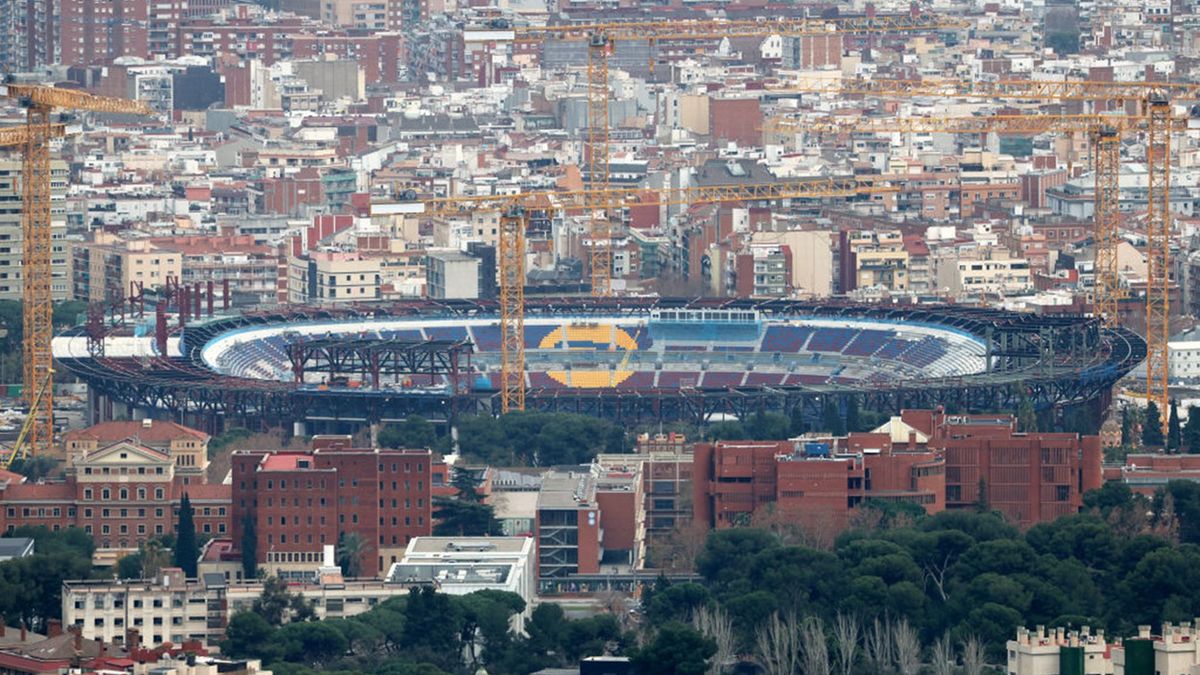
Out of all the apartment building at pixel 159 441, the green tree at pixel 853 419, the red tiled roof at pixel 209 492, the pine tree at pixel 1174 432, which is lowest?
the pine tree at pixel 1174 432

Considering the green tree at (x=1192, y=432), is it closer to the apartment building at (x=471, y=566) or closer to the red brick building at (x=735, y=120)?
the apartment building at (x=471, y=566)

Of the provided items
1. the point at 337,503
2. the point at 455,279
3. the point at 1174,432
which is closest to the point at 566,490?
the point at 337,503

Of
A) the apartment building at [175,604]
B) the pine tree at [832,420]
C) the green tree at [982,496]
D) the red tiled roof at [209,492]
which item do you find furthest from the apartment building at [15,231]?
the apartment building at [175,604]

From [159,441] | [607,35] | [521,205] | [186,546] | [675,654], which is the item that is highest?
[607,35]

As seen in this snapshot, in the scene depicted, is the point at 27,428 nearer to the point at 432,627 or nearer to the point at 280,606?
the point at 280,606

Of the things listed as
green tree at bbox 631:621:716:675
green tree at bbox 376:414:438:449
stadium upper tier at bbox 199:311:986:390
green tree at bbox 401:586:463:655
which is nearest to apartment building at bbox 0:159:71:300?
stadium upper tier at bbox 199:311:986:390

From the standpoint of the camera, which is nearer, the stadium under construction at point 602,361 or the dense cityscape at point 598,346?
the dense cityscape at point 598,346

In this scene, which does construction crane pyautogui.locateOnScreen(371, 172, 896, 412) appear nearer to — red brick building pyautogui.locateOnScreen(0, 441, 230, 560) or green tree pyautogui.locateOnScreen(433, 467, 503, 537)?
red brick building pyautogui.locateOnScreen(0, 441, 230, 560)

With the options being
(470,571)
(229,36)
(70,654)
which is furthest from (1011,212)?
(70,654)
